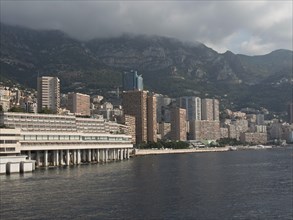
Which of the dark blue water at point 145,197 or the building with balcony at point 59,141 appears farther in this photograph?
the building with balcony at point 59,141

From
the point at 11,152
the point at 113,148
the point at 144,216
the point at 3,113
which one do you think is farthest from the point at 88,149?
the point at 144,216

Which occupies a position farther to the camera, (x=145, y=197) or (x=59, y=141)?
(x=59, y=141)

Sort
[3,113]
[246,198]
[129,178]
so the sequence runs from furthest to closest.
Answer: [3,113], [129,178], [246,198]

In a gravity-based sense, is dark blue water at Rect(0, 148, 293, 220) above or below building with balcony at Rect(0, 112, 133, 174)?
below

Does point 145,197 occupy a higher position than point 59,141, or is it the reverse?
point 59,141

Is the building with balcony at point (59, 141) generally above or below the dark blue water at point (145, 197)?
above

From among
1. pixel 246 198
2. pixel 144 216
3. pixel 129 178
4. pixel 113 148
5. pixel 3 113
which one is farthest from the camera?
pixel 113 148

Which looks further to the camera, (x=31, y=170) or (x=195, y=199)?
(x=31, y=170)

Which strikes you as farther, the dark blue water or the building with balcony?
the building with balcony

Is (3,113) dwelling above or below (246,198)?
above

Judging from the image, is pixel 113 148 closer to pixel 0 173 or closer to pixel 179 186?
pixel 0 173
